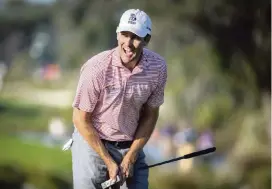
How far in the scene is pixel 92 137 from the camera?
1.86 meters

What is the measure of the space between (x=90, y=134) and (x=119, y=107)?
10 centimetres

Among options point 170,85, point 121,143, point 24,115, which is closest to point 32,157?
point 24,115

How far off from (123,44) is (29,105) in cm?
336

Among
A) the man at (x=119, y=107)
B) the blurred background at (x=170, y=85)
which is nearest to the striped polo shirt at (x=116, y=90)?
the man at (x=119, y=107)

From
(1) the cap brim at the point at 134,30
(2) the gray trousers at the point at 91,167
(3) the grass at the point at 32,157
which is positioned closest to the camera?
(1) the cap brim at the point at 134,30

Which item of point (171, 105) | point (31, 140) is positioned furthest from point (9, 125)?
point (171, 105)

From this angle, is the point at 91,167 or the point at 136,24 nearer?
the point at 136,24

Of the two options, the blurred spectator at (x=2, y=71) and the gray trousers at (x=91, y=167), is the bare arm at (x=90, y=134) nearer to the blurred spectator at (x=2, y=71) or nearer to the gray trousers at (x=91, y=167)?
the gray trousers at (x=91, y=167)

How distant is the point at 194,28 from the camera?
538cm

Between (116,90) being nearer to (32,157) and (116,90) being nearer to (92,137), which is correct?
(92,137)

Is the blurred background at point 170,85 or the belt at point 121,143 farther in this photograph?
the blurred background at point 170,85

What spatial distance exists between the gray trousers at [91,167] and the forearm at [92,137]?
0.03 meters

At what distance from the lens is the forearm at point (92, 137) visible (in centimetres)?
186

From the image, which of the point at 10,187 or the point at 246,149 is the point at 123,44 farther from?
the point at 246,149
